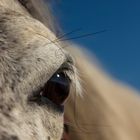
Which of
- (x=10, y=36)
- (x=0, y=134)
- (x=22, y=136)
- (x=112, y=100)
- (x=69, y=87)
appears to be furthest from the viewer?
(x=112, y=100)

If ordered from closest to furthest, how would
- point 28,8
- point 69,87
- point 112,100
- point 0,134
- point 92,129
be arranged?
1. point 0,134
2. point 69,87
3. point 28,8
4. point 92,129
5. point 112,100

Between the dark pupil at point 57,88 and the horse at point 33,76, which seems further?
the dark pupil at point 57,88

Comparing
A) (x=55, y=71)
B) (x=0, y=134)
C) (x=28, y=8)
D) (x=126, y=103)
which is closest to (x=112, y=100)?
(x=126, y=103)

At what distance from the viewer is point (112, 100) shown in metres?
3.90

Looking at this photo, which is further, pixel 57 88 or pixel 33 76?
pixel 57 88

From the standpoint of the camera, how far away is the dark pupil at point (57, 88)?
8.29ft

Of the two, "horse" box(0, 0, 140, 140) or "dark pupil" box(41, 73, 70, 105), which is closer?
"horse" box(0, 0, 140, 140)

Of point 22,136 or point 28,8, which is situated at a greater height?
point 28,8

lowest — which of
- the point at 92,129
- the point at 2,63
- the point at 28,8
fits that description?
the point at 92,129

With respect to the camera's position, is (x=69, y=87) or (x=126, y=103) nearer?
(x=69, y=87)

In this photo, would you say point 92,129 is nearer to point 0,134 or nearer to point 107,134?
point 107,134

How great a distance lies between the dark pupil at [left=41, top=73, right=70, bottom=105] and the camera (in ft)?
8.29

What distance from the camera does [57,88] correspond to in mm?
2586

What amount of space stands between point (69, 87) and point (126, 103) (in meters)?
1.48
